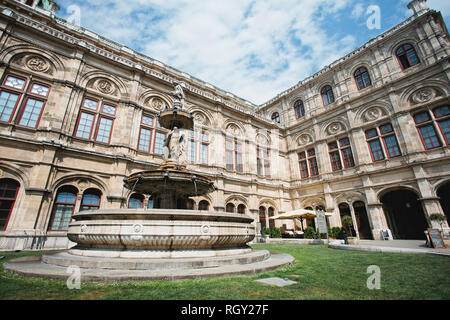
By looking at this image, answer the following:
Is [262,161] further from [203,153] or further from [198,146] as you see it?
[198,146]

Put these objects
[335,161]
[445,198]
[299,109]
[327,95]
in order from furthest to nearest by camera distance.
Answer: [299,109], [327,95], [335,161], [445,198]

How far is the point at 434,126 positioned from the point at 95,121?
2229 cm

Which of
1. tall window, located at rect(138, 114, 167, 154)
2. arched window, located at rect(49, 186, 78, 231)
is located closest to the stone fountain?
arched window, located at rect(49, 186, 78, 231)

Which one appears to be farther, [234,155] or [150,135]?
[234,155]

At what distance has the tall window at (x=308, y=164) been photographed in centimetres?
2073

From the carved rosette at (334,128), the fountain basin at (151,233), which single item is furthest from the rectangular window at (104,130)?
the carved rosette at (334,128)

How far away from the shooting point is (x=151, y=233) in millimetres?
4328

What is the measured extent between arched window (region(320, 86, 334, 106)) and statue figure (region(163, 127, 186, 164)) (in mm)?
18387

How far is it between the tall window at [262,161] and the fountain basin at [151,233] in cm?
1569

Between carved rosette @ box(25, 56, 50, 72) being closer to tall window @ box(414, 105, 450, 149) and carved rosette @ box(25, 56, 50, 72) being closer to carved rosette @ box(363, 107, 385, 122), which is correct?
carved rosette @ box(363, 107, 385, 122)

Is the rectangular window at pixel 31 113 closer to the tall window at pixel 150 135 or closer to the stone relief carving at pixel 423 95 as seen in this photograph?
the tall window at pixel 150 135

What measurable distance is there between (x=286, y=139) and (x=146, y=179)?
793 inches

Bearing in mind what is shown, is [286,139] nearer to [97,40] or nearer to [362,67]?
[362,67]

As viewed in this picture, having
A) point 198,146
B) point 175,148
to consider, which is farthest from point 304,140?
point 175,148
